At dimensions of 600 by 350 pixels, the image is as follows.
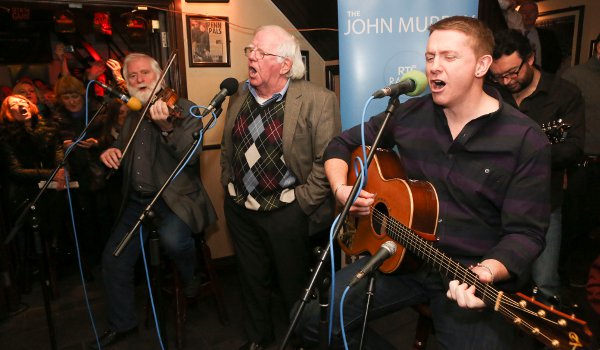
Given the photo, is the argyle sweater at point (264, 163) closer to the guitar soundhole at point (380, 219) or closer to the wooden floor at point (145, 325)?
the guitar soundhole at point (380, 219)

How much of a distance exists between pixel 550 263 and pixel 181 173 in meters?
2.07

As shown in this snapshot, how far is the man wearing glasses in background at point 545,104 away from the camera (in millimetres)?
2139

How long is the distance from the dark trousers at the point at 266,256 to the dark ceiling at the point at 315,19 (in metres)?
1.78

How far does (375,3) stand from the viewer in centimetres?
241

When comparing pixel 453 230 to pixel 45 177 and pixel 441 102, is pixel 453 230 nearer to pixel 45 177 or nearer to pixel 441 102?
pixel 441 102

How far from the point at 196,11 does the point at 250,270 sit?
1919 millimetres

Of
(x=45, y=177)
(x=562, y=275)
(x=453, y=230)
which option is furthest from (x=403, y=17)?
(x=45, y=177)

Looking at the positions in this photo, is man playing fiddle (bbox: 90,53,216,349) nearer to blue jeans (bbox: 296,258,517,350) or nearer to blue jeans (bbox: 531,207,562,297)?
blue jeans (bbox: 296,258,517,350)

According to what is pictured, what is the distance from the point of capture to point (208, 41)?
323 centimetres

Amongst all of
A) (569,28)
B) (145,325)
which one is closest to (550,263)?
(145,325)

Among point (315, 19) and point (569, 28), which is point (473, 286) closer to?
point (315, 19)

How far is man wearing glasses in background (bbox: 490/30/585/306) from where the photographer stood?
214cm

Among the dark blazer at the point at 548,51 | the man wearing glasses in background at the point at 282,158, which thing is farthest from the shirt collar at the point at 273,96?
the dark blazer at the point at 548,51

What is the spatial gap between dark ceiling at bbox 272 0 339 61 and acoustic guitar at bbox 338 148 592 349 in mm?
1917
